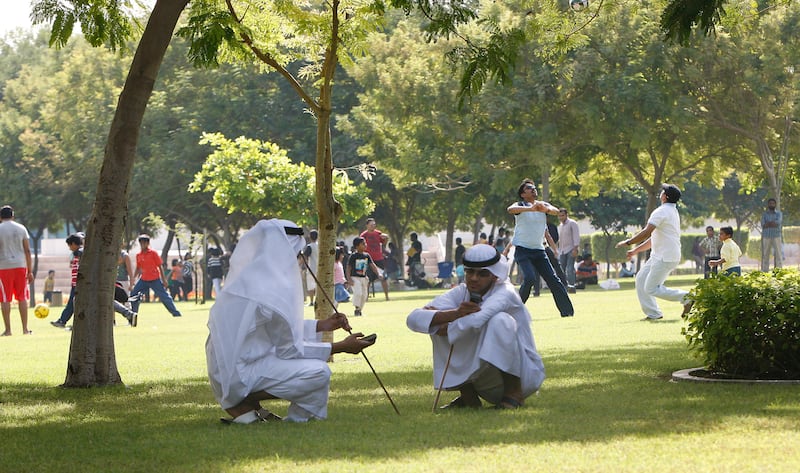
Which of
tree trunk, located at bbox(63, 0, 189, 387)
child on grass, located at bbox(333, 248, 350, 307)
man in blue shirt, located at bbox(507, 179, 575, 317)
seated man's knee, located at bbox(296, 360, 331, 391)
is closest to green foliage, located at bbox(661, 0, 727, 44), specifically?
seated man's knee, located at bbox(296, 360, 331, 391)

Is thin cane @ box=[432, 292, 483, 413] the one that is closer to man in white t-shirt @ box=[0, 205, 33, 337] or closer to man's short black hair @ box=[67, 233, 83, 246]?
man in white t-shirt @ box=[0, 205, 33, 337]

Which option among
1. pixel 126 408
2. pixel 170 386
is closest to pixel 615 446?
pixel 126 408

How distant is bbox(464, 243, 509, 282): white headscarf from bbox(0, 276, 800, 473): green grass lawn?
3.16 feet

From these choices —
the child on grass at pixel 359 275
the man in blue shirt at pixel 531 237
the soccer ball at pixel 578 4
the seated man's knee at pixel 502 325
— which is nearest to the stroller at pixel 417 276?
the child on grass at pixel 359 275

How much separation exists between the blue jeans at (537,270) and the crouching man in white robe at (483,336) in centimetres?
928

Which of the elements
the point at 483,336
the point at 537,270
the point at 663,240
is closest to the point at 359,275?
the point at 537,270

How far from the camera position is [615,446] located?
7.14 meters

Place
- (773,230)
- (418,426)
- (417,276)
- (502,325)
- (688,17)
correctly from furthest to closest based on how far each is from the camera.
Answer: (417,276)
(773,230)
(688,17)
(502,325)
(418,426)

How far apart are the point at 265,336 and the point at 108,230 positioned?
375 centimetres

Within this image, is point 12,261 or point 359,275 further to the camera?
point 359,275

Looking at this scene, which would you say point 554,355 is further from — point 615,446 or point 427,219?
point 427,219

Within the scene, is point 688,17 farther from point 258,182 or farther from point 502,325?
point 258,182

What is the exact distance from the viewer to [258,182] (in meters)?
38.4

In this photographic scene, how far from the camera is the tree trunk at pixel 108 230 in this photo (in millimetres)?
11602
